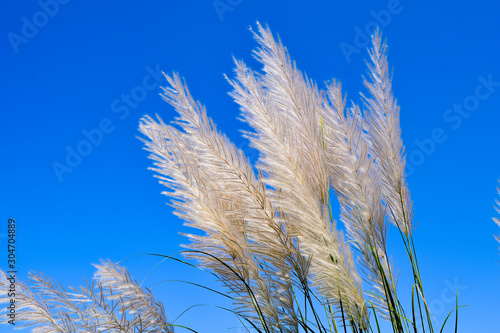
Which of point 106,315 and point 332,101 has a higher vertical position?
point 332,101

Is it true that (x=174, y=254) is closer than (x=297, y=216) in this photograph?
No

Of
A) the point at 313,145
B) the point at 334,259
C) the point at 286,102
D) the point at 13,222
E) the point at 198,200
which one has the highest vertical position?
the point at 13,222

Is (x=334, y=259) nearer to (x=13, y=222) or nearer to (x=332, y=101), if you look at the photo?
(x=332, y=101)

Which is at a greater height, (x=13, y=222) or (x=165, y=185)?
(x=13, y=222)

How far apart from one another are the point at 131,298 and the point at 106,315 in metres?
0.18

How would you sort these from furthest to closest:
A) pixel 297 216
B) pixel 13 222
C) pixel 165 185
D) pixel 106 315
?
pixel 13 222 < pixel 106 315 < pixel 165 185 < pixel 297 216

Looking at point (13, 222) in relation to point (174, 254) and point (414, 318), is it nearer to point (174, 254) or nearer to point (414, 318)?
point (174, 254)

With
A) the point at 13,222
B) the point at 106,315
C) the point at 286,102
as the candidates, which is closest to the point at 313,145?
the point at 286,102

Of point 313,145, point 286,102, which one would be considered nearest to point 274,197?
point 313,145

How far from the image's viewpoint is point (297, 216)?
1.81 metres

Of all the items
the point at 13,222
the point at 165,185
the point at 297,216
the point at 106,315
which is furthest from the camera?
the point at 13,222

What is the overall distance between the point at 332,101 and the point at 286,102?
0.33 meters

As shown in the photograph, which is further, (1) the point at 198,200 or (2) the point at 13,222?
(2) the point at 13,222

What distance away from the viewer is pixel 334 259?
189 centimetres
